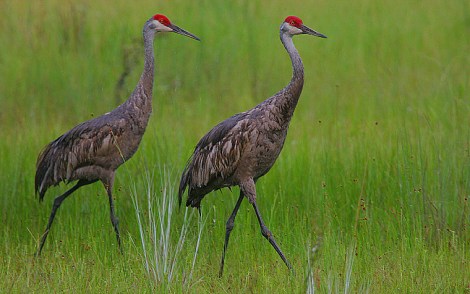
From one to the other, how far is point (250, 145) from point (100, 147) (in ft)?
3.96

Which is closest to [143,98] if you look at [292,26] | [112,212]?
[112,212]

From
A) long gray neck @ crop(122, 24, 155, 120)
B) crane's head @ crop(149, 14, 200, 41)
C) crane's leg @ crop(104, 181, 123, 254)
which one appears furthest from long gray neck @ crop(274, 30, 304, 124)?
crane's leg @ crop(104, 181, 123, 254)

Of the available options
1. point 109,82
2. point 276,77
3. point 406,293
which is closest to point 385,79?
point 276,77

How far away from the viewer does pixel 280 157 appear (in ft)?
26.0

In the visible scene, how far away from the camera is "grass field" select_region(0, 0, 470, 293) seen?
588 cm

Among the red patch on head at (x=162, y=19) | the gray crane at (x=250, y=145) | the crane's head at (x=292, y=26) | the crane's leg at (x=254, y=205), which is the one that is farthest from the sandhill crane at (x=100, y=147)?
the crane's head at (x=292, y=26)

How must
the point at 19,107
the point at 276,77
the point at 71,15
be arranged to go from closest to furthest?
the point at 19,107
the point at 276,77
the point at 71,15

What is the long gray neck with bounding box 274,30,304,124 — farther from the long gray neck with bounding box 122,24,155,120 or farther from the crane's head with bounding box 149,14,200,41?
the crane's head with bounding box 149,14,200,41

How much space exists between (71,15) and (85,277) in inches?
247

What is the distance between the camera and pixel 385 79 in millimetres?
10328

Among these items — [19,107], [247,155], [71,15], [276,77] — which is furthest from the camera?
[71,15]

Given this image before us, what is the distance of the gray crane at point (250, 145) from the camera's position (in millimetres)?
6383

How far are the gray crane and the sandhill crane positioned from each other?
0.59 m

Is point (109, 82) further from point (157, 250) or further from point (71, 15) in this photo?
point (157, 250)
